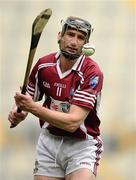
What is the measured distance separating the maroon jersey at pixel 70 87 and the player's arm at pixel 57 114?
5cm

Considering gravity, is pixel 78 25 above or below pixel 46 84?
above

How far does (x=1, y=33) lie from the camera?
5.93 meters

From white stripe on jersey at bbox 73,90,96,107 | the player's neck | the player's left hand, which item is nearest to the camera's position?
the player's left hand

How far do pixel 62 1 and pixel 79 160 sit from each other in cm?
243

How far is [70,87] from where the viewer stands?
12.3 ft

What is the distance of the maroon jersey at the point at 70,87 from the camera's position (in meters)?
3.71

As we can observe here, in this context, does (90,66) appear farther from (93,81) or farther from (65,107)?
(65,107)

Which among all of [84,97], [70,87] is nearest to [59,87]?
[70,87]

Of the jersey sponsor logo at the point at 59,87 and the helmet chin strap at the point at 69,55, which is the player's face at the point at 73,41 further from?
the jersey sponsor logo at the point at 59,87

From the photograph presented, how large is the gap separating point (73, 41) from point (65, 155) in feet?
1.97

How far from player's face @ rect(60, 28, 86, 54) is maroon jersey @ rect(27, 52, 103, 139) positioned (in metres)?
0.07

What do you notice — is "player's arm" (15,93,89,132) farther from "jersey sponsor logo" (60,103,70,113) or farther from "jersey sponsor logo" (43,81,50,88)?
"jersey sponsor logo" (43,81,50,88)

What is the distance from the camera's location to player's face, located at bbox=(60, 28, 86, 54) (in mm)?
3736

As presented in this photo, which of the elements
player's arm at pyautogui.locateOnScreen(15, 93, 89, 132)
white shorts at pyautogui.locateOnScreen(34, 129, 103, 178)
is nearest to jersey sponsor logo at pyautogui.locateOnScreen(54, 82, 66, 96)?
player's arm at pyautogui.locateOnScreen(15, 93, 89, 132)
